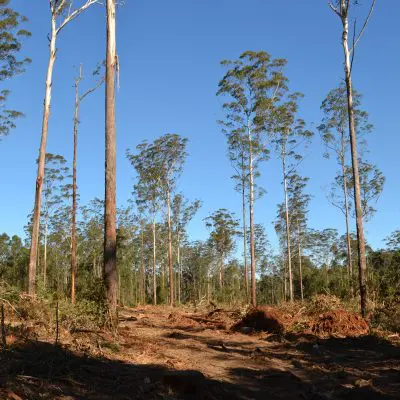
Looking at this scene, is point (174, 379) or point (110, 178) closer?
point (174, 379)

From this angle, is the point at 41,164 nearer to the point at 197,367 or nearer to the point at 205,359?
the point at 205,359

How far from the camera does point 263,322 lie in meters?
10.7

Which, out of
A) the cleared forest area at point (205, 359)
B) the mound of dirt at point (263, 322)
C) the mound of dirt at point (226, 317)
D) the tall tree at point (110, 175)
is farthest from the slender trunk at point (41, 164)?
the mound of dirt at point (263, 322)

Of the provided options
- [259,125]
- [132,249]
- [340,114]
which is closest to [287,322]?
[259,125]

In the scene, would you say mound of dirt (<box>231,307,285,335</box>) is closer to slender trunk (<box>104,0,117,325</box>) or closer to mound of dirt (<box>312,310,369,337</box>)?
mound of dirt (<box>312,310,369,337</box>)

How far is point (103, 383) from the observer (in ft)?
14.8

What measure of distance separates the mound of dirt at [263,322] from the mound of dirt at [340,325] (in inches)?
34.5

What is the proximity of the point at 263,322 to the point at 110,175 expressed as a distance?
528 centimetres

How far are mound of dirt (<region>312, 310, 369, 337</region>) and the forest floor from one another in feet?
1.74

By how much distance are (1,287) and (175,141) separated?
80.1 feet

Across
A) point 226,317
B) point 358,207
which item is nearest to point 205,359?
point 226,317

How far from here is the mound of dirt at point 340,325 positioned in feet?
32.0

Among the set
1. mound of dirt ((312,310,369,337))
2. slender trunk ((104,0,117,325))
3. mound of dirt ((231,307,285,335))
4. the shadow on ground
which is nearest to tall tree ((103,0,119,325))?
slender trunk ((104,0,117,325))

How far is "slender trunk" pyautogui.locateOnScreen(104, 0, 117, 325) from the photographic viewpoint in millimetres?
8609
